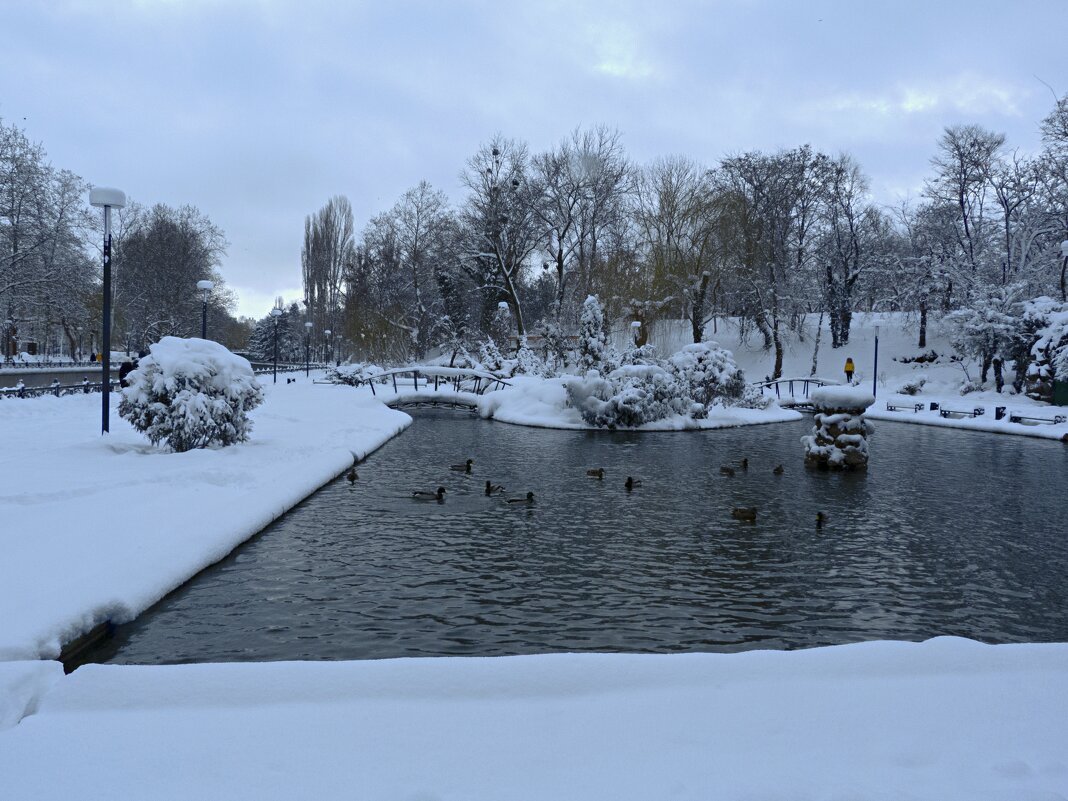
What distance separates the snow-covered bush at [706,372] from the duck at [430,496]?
653 inches

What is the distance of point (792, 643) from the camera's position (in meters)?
6.38

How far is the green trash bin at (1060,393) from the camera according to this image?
3020cm

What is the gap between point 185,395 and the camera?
13992 mm

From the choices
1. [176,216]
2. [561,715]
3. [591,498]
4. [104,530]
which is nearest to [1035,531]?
[591,498]

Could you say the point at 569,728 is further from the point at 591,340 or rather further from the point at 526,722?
the point at 591,340

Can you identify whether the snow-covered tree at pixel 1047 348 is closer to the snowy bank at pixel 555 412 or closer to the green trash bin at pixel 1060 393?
the green trash bin at pixel 1060 393

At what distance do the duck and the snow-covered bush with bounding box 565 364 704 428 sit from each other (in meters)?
13.4

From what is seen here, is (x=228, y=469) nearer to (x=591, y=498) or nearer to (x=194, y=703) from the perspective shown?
(x=591, y=498)

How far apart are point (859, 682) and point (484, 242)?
4588 centimetres

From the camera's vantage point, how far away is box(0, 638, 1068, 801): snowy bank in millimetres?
3525

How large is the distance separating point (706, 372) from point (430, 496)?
703 inches

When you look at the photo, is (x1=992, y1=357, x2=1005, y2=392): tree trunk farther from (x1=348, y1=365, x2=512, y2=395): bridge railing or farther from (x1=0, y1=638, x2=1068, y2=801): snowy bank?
(x1=0, y1=638, x2=1068, y2=801): snowy bank

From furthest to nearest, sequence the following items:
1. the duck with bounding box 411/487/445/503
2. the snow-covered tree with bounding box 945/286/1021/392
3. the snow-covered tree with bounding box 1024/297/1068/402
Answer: the snow-covered tree with bounding box 945/286/1021/392 < the snow-covered tree with bounding box 1024/297/1068/402 < the duck with bounding box 411/487/445/503

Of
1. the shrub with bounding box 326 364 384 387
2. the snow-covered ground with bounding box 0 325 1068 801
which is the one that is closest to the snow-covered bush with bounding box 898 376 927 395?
the shrub with bounding box 326 364 384 387
